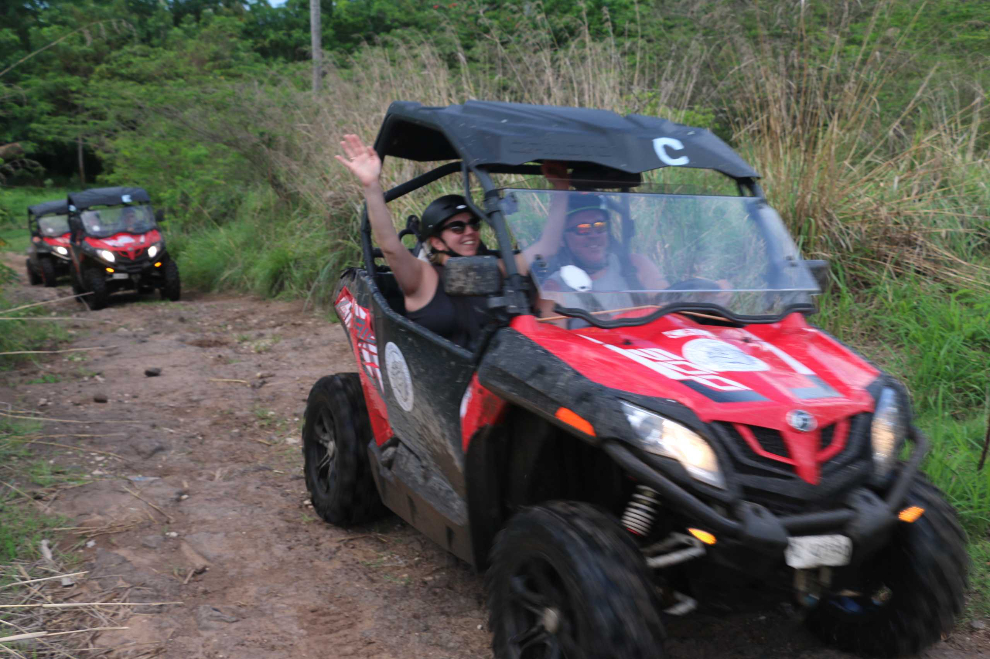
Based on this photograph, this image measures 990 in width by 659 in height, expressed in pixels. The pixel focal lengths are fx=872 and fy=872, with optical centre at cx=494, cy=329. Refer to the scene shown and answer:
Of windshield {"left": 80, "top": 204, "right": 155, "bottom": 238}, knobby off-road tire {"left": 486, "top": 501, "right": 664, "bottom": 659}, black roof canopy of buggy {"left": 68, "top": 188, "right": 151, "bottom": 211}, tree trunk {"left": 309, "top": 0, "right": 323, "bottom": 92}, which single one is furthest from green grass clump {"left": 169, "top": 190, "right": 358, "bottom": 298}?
knobby off-road tire {"left": 486, "top": 501, "right": 664, "bottom": 659}

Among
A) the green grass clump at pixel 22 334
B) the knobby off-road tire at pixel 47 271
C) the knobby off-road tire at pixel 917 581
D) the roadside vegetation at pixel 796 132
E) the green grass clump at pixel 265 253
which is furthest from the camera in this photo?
the knobby off-road tire at pixel 47 271

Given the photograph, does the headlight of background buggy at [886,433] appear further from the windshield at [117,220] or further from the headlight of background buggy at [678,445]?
the windshield at [117,220]

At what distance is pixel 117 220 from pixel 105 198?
461 millimetres

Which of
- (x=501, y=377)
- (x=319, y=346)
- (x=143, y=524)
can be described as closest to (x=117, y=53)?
(x=319, y=346)

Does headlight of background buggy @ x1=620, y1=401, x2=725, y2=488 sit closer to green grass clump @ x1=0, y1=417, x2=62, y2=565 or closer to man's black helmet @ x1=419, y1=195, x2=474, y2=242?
man's black helmet @ x1=419, y1=195, x2=474, y2=242

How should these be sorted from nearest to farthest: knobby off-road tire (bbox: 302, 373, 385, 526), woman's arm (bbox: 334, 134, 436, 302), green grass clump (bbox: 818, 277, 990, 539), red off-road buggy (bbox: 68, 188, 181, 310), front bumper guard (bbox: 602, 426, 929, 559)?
front bumper guard (bbox: 602, 426, 929, 559) → woman's arm (bbox: 334, 134, 436, 302) → green grass clump (bbox: 818, 277, 990, 539) → knobby off-road tire (bbox: 302, 373, 385, 526) → red off-road buggy (bbox: 68, 188, 181, 310)

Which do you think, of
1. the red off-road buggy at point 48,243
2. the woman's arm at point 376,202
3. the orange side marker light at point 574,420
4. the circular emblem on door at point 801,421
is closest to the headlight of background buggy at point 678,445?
the orange side marker light at point 574,420

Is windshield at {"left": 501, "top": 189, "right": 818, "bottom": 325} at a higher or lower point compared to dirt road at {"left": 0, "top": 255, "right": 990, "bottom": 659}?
higher

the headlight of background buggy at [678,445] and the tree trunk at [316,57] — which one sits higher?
the tree trunk at [316,57]

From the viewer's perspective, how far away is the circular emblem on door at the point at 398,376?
3354 mm

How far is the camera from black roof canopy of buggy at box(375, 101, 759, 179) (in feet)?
10.1

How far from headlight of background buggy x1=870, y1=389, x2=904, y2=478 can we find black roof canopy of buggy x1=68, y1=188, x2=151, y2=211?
13353mm

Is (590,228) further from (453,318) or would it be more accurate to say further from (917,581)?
(917,581)

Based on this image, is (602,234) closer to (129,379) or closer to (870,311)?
(870,311)
